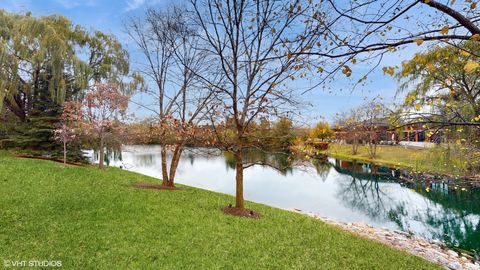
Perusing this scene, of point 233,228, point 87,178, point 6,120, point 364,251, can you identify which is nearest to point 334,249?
point 364,251

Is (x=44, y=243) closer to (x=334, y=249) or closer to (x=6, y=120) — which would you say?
(x=334, y=249)

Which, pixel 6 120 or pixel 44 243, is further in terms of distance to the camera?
pixel 6 120

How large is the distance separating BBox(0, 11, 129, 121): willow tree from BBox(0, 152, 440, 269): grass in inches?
370

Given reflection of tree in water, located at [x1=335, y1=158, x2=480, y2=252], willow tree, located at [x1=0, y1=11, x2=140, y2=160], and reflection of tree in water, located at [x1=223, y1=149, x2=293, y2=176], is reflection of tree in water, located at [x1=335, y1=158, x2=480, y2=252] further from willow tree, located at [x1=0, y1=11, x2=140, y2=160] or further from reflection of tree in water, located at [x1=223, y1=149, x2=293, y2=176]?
willow tree, located at [x1=0, y1=11, x2=140, y2=160]

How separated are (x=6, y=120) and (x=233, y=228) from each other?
17.8m

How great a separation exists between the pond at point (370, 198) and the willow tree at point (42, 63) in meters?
7.91

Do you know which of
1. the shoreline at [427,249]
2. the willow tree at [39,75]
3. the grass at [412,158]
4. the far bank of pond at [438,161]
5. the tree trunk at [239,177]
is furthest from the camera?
the willow tree at [39,75]

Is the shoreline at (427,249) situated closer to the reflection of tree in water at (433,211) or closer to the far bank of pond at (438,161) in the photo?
the reflection of tree in water at (433,211)

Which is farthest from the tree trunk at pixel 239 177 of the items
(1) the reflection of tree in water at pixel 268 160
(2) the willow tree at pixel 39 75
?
(2) the willow tree at pixel 39 75

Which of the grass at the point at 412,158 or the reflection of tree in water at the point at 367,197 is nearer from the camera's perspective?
the grass at the point at 412,158

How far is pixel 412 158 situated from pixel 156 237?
60.3 ft

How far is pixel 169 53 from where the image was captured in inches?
425

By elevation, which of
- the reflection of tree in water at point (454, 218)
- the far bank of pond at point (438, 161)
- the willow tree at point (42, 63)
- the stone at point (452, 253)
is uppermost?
the willow tree at point (42, 63)

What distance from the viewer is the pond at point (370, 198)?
33.0 ft
